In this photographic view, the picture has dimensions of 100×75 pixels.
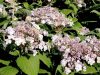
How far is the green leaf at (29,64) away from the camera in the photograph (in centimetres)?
277

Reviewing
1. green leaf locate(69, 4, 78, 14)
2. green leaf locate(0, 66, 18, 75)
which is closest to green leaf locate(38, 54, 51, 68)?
green leaf locate(0, 66, 18, 75)

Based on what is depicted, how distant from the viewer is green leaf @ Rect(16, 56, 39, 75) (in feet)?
9.07

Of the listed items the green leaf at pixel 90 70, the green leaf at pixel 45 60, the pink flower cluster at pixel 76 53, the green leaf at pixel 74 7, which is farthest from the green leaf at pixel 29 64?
the green leaf at pixel 74 7

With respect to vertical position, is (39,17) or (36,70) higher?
(39,17)

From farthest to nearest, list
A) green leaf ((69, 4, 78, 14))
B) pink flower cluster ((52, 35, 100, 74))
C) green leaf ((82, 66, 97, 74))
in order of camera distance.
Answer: green leaf ((69, 4, 78, 14)) < green leaf ((82, 66, 97, 74)) < pink flower cluster ((52, 35, 100, 74))

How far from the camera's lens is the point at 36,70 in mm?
2811

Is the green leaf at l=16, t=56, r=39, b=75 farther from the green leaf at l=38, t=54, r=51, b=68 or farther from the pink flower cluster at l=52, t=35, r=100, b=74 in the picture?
the pink flower cluster at l=52, t=35, r=100, b=74

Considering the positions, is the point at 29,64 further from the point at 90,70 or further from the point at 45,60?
the point at 90,70

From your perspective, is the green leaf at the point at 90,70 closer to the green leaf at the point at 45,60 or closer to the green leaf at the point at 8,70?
the green leaf at the point at 45,60

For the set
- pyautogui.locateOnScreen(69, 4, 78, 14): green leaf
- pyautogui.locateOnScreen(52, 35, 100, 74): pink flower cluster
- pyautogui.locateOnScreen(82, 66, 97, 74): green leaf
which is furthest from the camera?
pyautogui.locateOnScreen(69, 4, 78, 14): green leaf

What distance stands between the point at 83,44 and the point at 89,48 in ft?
0.18

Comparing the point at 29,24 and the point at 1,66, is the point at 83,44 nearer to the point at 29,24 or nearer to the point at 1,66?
the point at 29,24

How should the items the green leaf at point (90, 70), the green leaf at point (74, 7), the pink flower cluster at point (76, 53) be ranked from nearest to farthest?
the pink flower cluster at point (76, 53) < the green leaf at point (90, 70) < the green leaf at point (74, 7)

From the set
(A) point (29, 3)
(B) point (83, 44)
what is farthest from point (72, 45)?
(A) point (29, 3)
